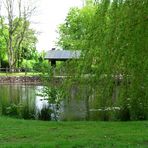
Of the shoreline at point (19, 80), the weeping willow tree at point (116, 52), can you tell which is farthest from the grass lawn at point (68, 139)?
the shoreline at point (19, 80)

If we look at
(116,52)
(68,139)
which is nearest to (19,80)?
(68,139)

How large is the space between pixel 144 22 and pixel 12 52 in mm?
62492

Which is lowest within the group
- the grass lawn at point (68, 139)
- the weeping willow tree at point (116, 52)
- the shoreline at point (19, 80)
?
the shoreline at point (19, 80)

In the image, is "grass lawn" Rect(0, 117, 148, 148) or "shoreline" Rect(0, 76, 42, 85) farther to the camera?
"shoreline" Rect(0, 76, 42, 85)

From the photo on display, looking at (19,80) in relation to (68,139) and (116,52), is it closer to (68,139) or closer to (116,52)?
(68,139)

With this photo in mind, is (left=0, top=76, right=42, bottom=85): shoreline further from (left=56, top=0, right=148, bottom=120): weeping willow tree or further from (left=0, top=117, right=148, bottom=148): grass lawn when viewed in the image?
(left=56, top=0, right=148, bottom=120): weeping willow tree

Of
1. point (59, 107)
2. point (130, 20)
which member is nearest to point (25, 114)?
point (59, 107)

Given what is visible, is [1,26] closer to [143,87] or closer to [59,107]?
[59,107]

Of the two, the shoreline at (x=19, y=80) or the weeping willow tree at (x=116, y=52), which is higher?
the weeping willow tree at (x=116, y=52)

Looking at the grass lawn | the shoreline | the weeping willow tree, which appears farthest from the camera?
the shoreline

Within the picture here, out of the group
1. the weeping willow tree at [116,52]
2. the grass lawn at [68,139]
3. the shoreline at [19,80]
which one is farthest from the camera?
the shoreline at [19,80]

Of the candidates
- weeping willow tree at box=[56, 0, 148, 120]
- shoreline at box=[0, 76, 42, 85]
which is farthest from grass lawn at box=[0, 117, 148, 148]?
shoreline at box=[0, 76, 42, 85]

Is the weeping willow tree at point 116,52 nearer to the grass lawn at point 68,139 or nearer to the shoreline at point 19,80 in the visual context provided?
the grass lawn at point 68,139

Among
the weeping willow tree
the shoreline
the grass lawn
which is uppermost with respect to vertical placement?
the weeping willow tree
